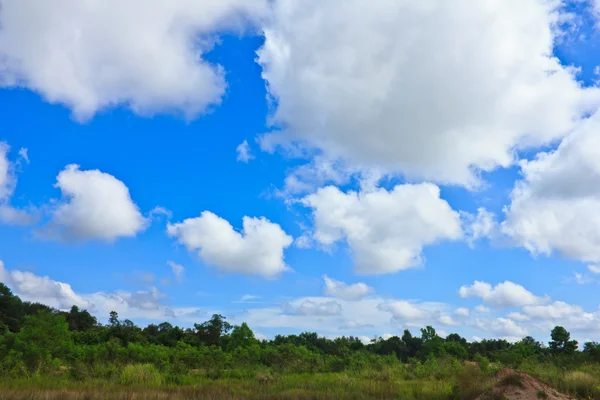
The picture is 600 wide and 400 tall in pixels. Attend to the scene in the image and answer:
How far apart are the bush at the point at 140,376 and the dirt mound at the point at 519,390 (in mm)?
13054

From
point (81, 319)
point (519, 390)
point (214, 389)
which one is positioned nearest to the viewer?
point (519, 390)

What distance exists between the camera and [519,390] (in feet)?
49.3

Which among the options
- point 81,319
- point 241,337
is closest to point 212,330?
point 241,337

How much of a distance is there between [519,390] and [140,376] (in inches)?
603

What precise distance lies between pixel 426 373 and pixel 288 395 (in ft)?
36.9

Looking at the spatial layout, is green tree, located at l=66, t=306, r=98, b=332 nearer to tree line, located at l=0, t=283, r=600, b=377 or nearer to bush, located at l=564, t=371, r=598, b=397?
tree line, located at l=0, t=283, r=600, b=377

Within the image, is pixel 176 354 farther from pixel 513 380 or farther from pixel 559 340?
pixel 559 340

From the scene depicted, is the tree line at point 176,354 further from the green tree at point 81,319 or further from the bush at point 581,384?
the green tree at point 81,319

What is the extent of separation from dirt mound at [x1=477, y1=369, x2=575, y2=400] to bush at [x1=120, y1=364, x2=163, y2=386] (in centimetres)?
1305

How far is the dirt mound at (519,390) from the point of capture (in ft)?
48.4

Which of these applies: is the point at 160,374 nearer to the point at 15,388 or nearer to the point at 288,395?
the point at 15,388

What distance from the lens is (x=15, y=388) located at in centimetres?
1652

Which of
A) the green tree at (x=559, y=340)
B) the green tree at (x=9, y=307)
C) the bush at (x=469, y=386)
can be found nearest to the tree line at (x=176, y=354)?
the green tree at (x=559, y=340)

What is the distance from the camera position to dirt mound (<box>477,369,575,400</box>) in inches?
581
